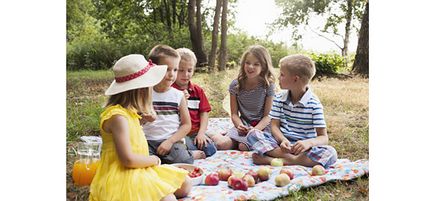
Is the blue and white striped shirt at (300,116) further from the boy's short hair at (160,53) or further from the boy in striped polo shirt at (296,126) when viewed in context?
the boy's short hair at (160,53)

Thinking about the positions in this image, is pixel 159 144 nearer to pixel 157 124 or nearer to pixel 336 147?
pixel 157 124

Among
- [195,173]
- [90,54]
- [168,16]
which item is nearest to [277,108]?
[195,173]

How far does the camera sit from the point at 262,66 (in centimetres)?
366

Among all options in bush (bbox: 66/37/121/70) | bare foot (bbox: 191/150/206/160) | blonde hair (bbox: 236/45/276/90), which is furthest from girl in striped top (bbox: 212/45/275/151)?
bush (bbox: 66/37/121/70)

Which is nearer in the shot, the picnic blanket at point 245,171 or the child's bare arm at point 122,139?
the child's bare arm at point 122,139

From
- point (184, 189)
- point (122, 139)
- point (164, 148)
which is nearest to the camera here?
point (122, 139)

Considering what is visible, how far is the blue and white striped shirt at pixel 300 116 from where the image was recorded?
3.52 meters

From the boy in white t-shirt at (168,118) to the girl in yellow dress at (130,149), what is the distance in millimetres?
473

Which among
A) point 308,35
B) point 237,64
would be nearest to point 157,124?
point 237,64

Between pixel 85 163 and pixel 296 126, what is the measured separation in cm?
127

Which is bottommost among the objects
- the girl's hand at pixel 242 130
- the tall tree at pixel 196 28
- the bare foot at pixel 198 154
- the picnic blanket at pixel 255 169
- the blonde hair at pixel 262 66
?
the picnic blanket at pixel 255 169

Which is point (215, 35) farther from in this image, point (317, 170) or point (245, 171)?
point (317, 170)

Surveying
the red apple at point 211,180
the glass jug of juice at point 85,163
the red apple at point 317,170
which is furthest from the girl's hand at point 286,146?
the glass jug of juice at point 85,163

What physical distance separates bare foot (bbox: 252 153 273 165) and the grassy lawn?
0.38 meters
